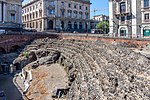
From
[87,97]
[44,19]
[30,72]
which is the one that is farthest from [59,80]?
[44,19]

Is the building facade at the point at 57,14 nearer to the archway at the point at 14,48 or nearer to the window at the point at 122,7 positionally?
the archway at the point at 14,48

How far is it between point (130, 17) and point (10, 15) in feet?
118

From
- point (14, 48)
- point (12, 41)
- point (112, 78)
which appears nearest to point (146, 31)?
point (12, 41)

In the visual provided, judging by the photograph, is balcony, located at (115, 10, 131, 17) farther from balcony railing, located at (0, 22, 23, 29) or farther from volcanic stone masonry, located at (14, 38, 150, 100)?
balcony railing, located at (0, 22, 23, 29)

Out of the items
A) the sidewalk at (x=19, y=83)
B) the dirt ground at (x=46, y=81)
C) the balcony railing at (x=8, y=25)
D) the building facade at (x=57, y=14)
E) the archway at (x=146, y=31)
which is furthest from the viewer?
the building facade at (x=57, y=14)

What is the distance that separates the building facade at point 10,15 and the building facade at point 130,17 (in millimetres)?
28662

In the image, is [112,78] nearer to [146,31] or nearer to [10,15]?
[146,31]

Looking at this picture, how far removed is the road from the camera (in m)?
28.0

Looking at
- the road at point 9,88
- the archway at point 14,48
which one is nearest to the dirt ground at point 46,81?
the road at point 9,88

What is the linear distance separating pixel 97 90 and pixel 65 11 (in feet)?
216

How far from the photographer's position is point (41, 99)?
82.3ft

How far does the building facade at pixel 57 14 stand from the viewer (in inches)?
3046

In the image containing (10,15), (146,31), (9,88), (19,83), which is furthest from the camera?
(10,15)

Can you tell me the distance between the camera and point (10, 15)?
6481cm
